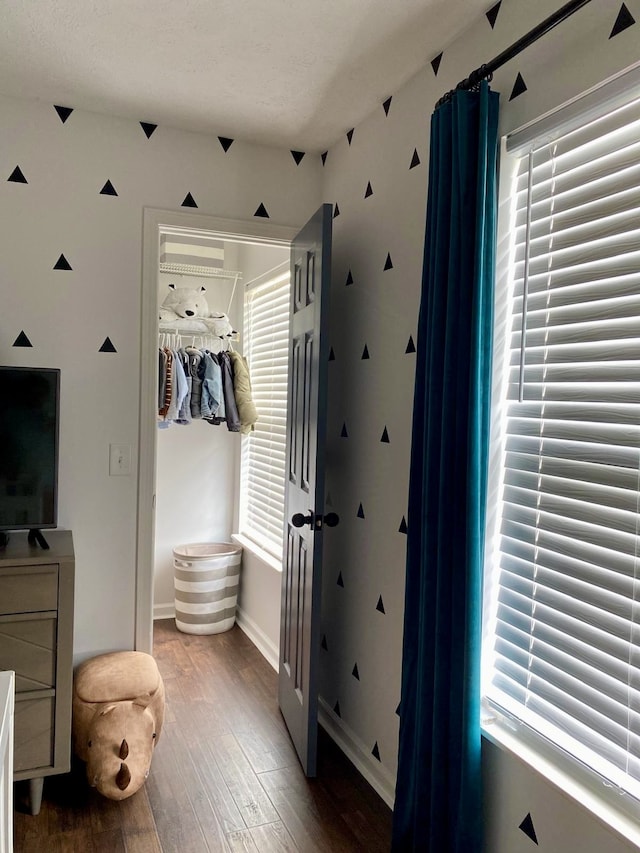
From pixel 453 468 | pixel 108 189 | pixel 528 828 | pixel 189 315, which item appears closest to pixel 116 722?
pixel 528 828

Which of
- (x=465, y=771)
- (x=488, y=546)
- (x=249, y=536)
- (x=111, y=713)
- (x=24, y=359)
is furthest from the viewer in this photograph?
(x=249, y=536)

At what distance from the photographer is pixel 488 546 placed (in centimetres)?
178

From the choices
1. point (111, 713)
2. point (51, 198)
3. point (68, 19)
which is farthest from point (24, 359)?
point (111, 713)

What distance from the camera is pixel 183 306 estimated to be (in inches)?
145

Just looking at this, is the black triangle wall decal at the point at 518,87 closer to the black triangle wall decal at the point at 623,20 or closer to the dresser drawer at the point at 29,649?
the black triangle wall decal at the point at 623,20

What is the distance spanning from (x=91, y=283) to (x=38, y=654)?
140cm

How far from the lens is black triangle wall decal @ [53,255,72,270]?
2549 mm

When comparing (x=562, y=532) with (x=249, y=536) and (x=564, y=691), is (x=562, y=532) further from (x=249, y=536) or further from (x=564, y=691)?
(x=249, y=536)

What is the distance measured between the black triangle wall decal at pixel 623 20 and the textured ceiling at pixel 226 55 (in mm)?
499

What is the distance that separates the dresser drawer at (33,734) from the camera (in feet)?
6.93

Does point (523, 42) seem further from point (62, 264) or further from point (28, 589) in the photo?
point (28, 589)

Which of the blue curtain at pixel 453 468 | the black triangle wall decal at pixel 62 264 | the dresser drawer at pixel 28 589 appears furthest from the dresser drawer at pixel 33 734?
the black triangle wall decal at pixel 62 264

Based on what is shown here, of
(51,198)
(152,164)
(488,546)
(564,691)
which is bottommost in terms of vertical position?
(564,691)

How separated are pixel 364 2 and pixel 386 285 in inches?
34.6
